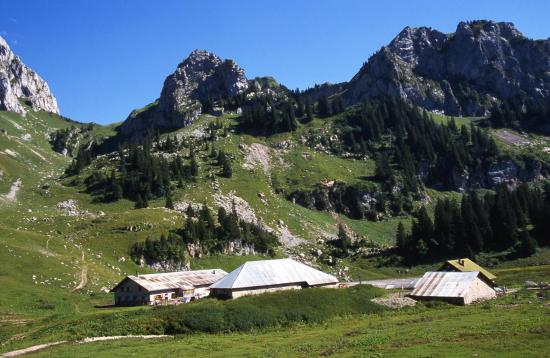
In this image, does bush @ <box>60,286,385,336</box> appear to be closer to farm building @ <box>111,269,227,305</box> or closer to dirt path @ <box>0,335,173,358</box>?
dirt path @ <box>0,335,173,358</box>

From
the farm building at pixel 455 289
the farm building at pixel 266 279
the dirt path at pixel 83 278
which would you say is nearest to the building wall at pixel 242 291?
the farm building at pixel 266 279

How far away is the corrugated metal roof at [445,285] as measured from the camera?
60.2 m

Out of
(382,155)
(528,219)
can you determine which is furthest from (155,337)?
(382,155)

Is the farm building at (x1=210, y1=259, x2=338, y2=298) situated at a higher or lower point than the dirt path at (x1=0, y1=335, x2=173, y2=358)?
higher

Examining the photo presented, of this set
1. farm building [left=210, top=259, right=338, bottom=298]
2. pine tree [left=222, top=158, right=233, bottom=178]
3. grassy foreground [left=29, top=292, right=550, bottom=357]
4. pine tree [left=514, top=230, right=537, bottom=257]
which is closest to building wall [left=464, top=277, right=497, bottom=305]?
grassy foreground [left=29, top=292, right=550, bottom=357]

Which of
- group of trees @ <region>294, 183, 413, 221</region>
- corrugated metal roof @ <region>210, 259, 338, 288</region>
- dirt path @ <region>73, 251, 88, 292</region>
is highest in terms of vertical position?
group of trees @ <region>294, 183, 413, 221</region>

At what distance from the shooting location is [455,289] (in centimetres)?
6072

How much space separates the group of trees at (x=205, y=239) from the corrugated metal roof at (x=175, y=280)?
52.6ft

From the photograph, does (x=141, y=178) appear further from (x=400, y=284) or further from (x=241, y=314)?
(x=241, y=314)

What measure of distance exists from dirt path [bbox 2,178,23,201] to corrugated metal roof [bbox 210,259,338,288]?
100 metres

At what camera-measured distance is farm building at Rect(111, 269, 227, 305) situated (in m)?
77.7

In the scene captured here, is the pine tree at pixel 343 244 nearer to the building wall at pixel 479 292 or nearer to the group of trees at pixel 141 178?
the group of trees at pixel 141 178

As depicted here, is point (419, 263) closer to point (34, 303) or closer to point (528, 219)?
point (528, 219)

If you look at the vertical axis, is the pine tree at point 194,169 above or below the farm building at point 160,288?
above
